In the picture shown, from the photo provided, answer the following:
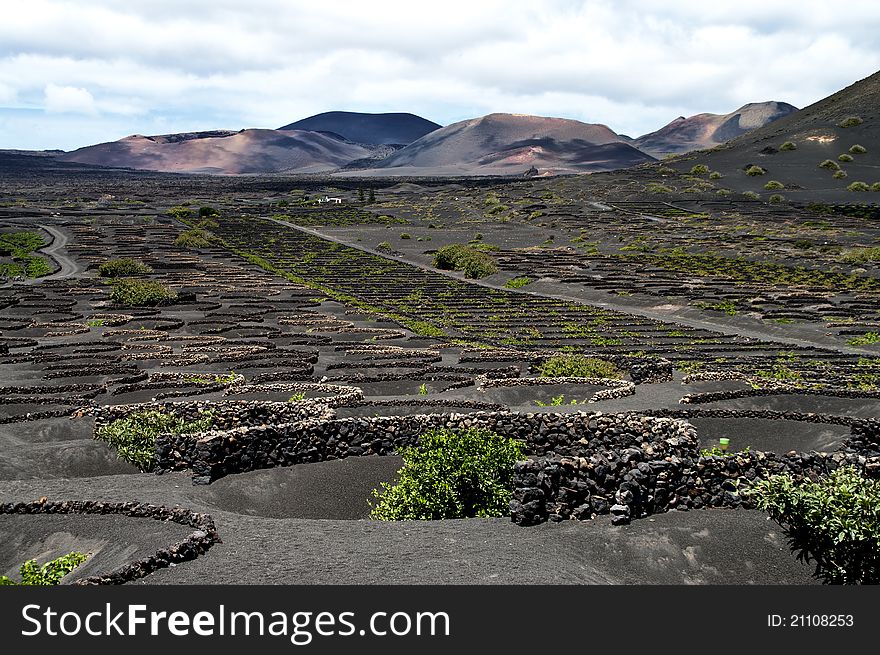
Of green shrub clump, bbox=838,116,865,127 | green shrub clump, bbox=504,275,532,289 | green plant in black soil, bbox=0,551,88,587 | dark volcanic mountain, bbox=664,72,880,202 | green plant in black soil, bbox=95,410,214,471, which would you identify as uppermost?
green shrub clump, bbox=838,116,865,127

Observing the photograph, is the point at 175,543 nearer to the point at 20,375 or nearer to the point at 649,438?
the point at 649,438

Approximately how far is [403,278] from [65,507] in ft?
216

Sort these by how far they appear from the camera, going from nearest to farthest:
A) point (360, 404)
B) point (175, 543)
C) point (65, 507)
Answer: point (175, 543) → point (65, 507) → point (360, 404)

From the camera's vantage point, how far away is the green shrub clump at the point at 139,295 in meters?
58.8

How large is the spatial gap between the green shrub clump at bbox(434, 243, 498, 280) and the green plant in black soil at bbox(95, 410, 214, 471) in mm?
62750

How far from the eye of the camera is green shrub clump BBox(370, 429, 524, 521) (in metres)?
17.3

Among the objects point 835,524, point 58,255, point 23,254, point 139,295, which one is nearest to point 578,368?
point 835,524

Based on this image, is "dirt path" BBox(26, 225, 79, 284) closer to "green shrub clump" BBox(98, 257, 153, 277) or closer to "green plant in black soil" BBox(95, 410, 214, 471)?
"green shrub clump" BBox(98, 257, 153, 277)

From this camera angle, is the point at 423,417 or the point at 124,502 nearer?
the point at 124,502

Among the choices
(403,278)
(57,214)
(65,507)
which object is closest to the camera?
(65,507)

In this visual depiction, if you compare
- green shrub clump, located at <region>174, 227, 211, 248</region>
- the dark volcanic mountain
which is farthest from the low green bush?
green shrub clump, located at <region>174, 227, 211, 248</region>

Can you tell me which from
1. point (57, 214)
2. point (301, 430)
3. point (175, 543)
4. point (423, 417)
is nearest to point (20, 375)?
point (301, 430)

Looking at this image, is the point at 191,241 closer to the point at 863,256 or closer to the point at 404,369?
the point at 404,369

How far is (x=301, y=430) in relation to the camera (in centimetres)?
2127
